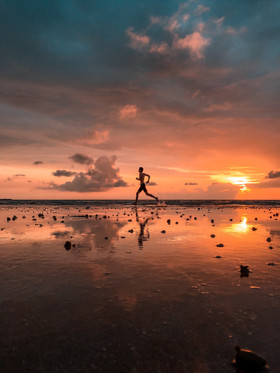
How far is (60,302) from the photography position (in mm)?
5484

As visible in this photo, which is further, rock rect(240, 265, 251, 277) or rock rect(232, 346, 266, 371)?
rock rect(240, 265, 251, 277)

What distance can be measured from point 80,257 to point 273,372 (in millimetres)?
6874

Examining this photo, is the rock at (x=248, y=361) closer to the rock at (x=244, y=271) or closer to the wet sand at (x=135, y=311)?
the wet sand at (x=135, y=311)

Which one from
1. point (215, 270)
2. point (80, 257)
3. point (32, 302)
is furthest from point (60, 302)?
point (215, 270)

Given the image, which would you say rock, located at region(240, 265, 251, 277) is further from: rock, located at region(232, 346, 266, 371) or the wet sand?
rock, located at region(232, 346, 266, 371)

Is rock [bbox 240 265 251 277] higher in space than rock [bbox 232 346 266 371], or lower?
higher

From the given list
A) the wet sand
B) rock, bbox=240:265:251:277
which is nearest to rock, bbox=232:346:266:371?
the wet sand

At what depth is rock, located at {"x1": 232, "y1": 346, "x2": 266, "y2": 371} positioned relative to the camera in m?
3.44

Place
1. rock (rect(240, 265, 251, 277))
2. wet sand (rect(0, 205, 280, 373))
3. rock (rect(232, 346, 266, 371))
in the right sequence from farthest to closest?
rock (rect(240, 265, 251, 277)) < wet sand (rect(0, 205, 280, 373)) < rock (rect(232, 346, 266, 371))

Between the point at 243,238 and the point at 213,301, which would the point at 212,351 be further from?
the point at 243,238

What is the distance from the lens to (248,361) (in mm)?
3445

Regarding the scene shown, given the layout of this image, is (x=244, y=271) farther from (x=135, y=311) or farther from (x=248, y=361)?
(x=248, y=361)

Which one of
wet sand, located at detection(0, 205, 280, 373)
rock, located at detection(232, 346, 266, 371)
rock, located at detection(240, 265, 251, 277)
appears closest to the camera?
rock, located at detection(232, 346, 266, 371)

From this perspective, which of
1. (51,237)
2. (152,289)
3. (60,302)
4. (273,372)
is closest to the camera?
(273,372)
